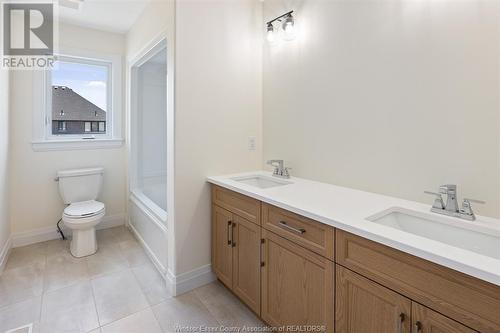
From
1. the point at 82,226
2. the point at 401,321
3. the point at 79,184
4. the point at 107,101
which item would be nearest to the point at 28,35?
the point at 107,101

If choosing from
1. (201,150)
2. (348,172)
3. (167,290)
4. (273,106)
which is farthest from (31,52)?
(348,172)

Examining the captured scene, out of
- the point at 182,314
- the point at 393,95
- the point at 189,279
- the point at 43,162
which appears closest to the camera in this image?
the point at 393,95

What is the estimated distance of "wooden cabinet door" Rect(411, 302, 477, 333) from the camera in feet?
2.76

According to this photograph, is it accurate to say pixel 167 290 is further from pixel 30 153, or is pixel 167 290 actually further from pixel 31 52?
pixel 31 52

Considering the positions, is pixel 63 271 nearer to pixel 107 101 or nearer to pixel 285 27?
pixel 107 101

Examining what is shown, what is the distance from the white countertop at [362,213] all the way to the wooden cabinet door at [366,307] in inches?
8.1

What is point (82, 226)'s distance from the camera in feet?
8.27

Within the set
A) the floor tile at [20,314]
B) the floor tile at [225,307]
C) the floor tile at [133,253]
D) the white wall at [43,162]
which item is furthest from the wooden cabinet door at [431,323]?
the white wall at [43,162]

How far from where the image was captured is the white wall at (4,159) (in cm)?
230

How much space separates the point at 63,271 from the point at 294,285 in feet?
6.75

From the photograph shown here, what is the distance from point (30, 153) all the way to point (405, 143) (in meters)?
3.38

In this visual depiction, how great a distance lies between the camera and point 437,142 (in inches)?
53.1

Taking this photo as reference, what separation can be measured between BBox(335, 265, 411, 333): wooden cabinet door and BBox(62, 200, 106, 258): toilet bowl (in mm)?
2347

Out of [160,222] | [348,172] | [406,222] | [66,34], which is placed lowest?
[160,222]
